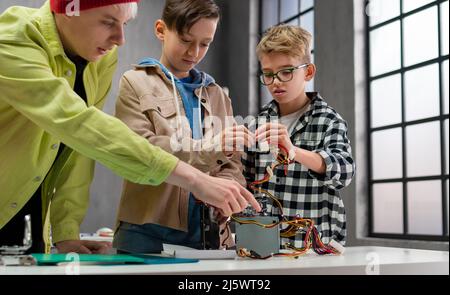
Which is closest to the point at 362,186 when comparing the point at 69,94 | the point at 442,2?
the point at 442,2

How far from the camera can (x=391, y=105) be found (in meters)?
3.91

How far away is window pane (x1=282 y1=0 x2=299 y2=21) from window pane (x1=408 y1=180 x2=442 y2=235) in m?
2.06

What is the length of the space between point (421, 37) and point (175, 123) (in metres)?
3.08

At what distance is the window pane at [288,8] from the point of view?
501 centimetres

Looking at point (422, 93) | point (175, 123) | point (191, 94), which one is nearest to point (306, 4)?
point (422, 93)

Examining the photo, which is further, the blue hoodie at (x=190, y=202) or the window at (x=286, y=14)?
the window at (x=286, y=14)

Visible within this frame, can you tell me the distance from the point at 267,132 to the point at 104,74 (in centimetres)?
42

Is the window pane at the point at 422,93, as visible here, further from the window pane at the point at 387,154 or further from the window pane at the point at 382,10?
the window pane at the point at 382,10

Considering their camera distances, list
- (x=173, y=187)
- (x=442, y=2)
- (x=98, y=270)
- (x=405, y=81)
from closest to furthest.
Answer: (x=98, y=270) < (x=173, y=187) < (x=442, y=2) < (x=405, y=81)

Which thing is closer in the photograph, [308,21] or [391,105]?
[391,105]

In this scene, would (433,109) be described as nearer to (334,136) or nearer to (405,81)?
(405,81)

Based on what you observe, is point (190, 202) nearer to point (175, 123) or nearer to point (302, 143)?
point (175, 123)

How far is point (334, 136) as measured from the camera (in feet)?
3.90

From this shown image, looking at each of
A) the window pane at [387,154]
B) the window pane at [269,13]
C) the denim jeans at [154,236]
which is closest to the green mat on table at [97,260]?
the denim jeans at [154,236]
